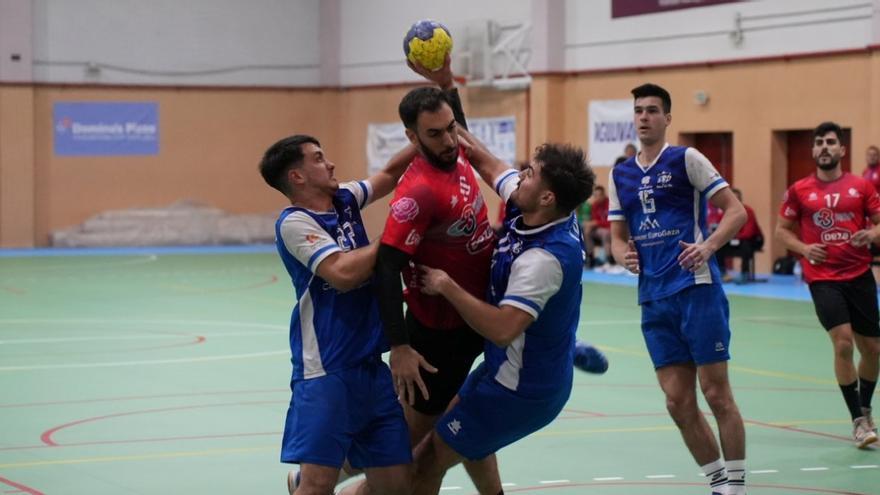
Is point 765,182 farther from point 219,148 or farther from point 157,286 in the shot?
point 219,148

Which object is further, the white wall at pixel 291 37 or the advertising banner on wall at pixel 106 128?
the advertising banner on wall at pixel 106 128

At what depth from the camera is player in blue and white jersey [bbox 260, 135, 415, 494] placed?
20.1 ft

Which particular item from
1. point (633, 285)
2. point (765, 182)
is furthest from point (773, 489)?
point (765, 182)

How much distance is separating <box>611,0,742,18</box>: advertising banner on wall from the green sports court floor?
795 cm

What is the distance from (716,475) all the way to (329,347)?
2.69 metres

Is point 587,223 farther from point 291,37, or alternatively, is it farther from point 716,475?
point 716,475

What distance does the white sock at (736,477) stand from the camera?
763 centimetres

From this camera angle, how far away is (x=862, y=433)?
9.52 meters

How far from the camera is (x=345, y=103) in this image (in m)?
35.6

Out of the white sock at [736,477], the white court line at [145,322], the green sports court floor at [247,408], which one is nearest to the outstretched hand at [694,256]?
the white sock at [736,477]

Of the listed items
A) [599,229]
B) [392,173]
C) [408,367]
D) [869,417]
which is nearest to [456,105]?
[392,173]

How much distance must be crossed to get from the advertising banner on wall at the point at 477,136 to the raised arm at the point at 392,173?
21111 mm

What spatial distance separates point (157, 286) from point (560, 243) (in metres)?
17.0

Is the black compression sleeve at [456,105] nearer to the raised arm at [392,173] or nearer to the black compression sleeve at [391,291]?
the raised arm at [392,173]
